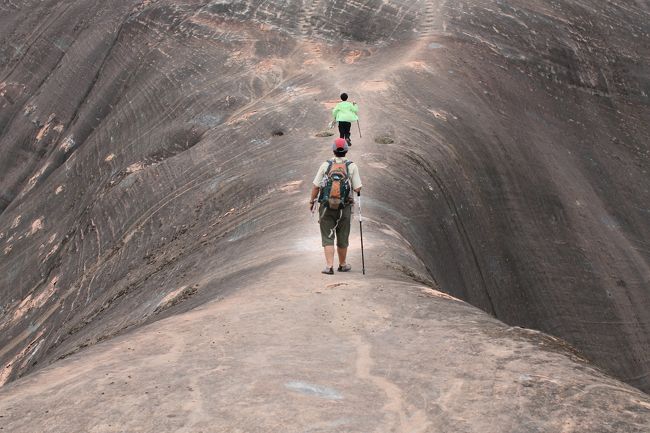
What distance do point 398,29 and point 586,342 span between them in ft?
38.0

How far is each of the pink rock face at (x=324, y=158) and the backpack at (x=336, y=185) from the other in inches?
39.0

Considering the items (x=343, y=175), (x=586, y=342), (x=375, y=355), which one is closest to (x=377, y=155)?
(x=343, y=175)

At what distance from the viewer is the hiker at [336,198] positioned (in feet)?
38.2

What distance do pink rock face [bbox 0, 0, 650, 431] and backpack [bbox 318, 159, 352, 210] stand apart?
3.25 ft

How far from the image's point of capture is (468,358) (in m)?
8.06

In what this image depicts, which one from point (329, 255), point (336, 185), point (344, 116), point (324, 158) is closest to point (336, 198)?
point (336, 185)

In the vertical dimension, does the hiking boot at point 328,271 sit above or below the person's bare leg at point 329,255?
below

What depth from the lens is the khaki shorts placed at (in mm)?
11828

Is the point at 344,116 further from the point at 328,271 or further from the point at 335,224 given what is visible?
the point at 328,271

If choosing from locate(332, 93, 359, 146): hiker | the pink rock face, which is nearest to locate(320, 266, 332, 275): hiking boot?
the pink rock face

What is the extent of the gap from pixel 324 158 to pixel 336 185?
21.7 ft

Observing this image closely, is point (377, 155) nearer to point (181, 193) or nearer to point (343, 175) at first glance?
point (181, 193)

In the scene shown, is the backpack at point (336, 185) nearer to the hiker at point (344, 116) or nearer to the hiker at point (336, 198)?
the hiker at point (336, 198)

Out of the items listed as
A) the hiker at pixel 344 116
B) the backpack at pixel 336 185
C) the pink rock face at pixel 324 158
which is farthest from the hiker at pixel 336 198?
the hiker at pixel 344 116
